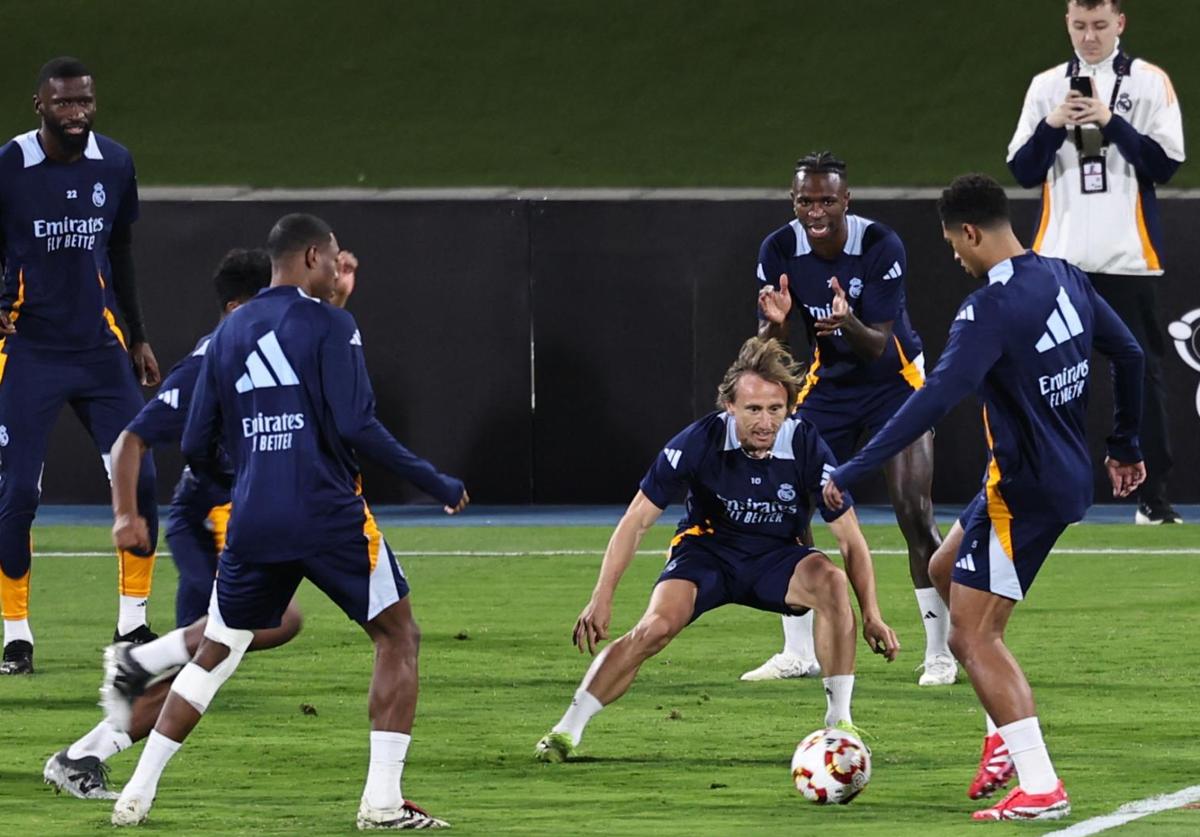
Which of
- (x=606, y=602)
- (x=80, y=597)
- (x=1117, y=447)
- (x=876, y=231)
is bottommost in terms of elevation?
(x=80, y=597)

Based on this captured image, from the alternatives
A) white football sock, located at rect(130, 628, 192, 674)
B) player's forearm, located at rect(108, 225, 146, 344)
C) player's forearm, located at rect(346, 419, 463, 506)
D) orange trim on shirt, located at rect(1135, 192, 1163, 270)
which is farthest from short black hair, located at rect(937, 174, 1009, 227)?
orange trim on shirt, located at rect(1135, 192, 1163, 270)

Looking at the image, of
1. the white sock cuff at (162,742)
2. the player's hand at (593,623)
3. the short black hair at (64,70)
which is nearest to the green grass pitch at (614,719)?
the white sock cuff at (162,742)

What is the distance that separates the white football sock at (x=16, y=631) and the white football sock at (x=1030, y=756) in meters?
5.03

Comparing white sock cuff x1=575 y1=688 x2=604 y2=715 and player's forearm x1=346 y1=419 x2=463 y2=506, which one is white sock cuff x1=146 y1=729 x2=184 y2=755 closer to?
player's forearm x1=346 y1=419 x2=463 y2=506

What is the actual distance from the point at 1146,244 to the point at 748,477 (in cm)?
676

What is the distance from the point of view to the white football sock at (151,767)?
6477 mm

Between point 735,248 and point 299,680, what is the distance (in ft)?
23.1

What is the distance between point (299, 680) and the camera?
382 inches

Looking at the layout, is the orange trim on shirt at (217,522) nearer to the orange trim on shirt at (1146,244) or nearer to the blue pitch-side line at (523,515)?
the blue pitch-side line at (523,515)

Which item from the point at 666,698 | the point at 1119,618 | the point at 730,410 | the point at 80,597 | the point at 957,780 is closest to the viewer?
the point at 957,780

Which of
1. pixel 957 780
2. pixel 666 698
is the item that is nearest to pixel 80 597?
pixel 666 698

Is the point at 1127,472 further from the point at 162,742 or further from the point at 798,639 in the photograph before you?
the point at 162,742

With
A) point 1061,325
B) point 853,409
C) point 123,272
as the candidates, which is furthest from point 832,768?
point 123,272

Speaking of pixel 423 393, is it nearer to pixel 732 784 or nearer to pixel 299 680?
pixel 299 680
